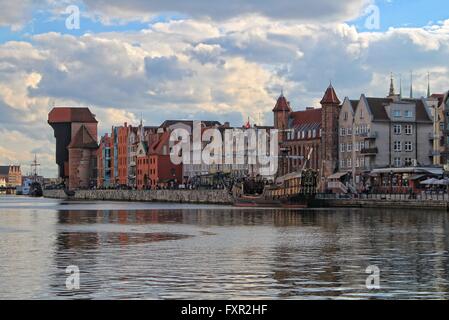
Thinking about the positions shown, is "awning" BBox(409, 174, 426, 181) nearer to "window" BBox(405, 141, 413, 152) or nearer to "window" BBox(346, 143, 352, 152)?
"window" BBox(405, 141, 413, 152)

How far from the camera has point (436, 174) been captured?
12888 centimetres

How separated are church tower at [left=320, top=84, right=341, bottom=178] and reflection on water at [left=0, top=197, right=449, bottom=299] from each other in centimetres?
9027

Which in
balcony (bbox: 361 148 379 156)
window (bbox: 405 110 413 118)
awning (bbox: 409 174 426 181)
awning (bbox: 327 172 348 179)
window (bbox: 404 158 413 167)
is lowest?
awning (bbox: 409 174 426 181)

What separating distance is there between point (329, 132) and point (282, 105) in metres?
26.6

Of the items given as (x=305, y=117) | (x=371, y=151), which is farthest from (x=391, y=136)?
(x=305, y=117)

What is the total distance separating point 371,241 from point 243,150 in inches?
5626

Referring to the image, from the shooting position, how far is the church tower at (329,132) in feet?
529

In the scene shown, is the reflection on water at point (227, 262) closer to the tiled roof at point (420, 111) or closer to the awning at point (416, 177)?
the awning at point (416, 177)

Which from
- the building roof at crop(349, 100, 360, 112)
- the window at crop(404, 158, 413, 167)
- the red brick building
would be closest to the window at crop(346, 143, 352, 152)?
the red brick building

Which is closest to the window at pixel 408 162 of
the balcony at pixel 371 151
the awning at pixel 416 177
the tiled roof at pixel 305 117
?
the balcony at pixel 371 151

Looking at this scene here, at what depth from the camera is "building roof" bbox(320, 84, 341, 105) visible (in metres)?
164

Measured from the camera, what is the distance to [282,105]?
187000 mm

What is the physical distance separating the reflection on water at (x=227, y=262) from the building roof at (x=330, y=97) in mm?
94108
